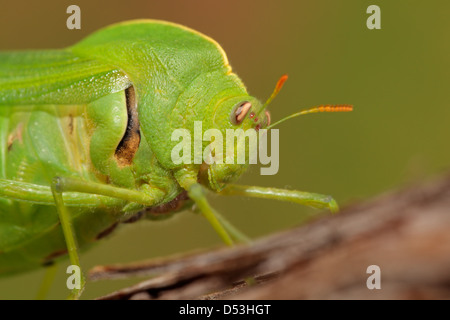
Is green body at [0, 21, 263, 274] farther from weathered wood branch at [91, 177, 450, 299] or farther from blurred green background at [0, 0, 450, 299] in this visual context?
blurred green background at [0, 0, 450, 299]

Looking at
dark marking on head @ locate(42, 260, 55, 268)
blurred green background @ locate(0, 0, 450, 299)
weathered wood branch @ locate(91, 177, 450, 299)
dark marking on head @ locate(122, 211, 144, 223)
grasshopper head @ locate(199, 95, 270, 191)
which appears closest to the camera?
weathered wood branch @ locate(91, 177, 450, 299)

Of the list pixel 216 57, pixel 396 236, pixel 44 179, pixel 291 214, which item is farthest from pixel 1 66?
pixel 291 214

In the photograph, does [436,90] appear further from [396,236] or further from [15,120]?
[396,236]

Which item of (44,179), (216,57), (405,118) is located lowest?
(44,179)

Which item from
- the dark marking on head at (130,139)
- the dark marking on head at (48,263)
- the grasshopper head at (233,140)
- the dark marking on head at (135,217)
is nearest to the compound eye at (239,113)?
the grasshopper head at (233,140)

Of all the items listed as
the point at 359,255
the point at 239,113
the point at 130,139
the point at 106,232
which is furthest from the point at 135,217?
the point at 359,255

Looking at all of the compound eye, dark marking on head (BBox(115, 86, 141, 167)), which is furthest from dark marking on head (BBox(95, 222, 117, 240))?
the compound eye
